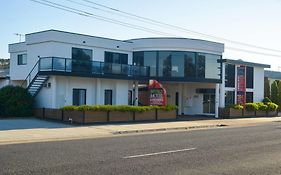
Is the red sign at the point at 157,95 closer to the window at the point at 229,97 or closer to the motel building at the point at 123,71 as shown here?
the motel building at the point at 123,71

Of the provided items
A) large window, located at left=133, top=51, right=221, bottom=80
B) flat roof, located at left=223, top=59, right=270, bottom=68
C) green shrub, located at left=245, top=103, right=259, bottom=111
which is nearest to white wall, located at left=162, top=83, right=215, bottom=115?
flat roof, located at left=223, top=59, right=270, bottom=68

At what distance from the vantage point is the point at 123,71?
3647cm

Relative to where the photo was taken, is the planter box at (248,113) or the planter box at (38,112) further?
the planter box at (248,113)

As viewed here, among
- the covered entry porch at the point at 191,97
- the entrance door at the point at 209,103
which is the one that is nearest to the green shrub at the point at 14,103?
the covered entry porch at the point at 191,97

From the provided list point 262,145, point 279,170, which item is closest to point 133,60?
point 262,145

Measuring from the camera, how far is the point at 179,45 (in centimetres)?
3778

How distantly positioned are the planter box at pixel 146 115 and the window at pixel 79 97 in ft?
21.5

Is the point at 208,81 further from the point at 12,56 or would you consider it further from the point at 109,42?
the point at 12,56

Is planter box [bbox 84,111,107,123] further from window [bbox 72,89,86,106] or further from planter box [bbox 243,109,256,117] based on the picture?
planter box [bbox 243,109,256,117]

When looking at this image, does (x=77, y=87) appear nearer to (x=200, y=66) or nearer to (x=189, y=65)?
(x=189, y=65)

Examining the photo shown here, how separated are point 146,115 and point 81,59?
805 centimetres

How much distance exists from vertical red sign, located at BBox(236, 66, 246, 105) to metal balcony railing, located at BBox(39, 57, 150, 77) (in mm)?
10759

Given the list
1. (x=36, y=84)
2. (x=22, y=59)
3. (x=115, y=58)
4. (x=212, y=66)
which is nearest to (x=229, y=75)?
(x=212, y=66)

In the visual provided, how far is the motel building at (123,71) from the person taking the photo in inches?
1315
